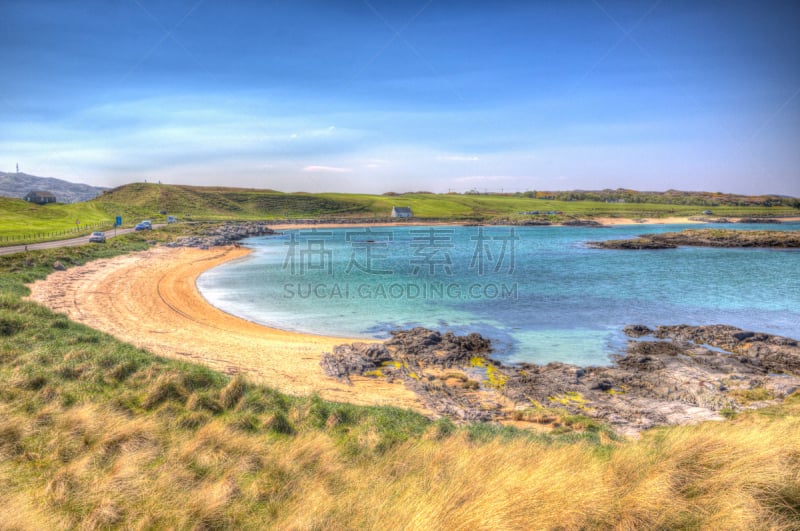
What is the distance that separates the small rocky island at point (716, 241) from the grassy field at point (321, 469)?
65.2 m

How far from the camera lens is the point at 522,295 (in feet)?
96.7

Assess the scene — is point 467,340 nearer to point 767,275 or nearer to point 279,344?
point 279,344

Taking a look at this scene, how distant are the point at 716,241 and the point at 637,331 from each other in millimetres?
62950

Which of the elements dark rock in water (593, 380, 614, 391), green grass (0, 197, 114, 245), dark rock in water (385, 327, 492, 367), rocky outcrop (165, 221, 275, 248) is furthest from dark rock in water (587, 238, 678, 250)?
green grass (0, 197, 114, 245)

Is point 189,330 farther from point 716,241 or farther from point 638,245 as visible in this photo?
point 716,241

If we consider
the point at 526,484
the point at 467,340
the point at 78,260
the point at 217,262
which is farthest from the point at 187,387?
the point at 217,262

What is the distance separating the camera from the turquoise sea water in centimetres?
2075

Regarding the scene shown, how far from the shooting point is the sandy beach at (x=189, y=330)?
13023 mm

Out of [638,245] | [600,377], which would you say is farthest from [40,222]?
[638,245]

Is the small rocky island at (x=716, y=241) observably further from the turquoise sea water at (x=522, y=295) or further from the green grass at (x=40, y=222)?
the green grass at (x=40, y=222)

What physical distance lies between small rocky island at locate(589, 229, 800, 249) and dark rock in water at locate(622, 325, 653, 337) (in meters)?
49.4

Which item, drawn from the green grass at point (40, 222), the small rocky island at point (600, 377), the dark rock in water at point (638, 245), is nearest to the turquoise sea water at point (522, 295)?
the small rocky island at point (600, 377)

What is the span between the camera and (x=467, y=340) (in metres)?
18.2

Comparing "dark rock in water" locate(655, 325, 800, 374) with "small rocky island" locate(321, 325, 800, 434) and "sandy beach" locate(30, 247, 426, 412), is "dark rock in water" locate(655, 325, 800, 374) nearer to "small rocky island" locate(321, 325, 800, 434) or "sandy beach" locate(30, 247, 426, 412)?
"small rocky island" locate(321, 325, 800, 434)
